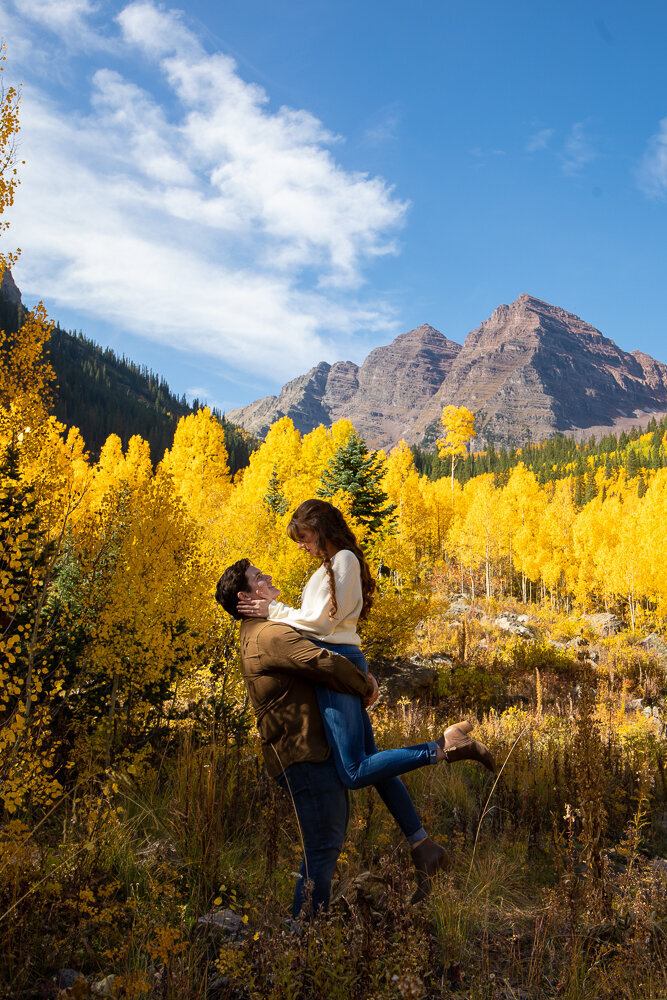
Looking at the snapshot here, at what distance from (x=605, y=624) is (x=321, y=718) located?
22406mm

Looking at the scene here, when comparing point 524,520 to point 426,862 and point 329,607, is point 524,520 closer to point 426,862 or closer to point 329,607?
point 426,862

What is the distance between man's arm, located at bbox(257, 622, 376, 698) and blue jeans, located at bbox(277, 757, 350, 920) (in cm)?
32

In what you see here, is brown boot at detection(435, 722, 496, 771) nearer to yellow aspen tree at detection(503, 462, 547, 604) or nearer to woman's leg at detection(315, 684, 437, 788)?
woman's leg at detection(315, 684, 437, 788)

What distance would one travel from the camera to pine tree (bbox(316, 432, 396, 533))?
15844 millimetres

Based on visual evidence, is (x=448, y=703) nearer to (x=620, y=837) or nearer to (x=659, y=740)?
(x=659, y=740)

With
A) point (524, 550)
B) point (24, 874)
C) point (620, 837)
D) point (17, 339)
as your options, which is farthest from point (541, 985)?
point (524, 550)

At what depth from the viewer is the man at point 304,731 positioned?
2.20m

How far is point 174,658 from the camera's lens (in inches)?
205

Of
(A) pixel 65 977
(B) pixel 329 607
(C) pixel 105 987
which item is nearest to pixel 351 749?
(B) pixel 329 607

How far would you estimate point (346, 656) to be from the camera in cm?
242

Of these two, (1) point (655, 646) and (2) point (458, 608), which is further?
(2) point (458, 608)

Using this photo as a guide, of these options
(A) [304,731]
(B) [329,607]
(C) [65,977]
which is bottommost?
(C) [65,977]

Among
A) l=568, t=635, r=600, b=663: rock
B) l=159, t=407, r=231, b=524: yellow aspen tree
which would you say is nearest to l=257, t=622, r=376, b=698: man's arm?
l=568, t=635, r=600, b=663: rock

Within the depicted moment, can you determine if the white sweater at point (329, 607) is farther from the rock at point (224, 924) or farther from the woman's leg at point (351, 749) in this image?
the rock at point (224, 924)
